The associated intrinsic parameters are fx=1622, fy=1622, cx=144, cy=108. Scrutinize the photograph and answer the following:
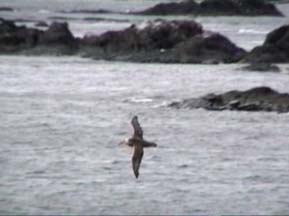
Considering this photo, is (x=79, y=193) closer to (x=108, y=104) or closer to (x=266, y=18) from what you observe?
(x=108, y=104)

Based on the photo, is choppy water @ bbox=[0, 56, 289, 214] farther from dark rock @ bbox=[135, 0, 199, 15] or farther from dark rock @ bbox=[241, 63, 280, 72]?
dark rock @ bbox=[135, 0, 199, 15]

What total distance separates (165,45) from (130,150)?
2456 cm

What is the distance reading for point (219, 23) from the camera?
87.7 metres

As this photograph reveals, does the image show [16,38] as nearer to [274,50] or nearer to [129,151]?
[274,50]

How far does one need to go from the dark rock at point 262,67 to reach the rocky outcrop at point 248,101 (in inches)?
428

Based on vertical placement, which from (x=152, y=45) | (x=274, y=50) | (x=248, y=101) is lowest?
(x=152, y=45)

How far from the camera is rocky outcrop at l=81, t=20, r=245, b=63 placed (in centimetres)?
5059

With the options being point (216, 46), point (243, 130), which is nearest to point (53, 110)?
point (243, 130)

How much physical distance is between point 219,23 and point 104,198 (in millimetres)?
65008

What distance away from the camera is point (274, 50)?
48.9 metres

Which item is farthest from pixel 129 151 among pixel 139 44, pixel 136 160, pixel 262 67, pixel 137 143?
pixel 139 44

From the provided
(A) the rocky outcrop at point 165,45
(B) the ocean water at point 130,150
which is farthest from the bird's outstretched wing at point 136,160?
(A) the rocky outcrop at point 165,45

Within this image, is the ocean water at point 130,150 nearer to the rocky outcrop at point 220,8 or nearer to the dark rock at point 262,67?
the dark rock at point 262,67

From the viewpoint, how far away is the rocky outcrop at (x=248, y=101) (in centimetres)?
3388
